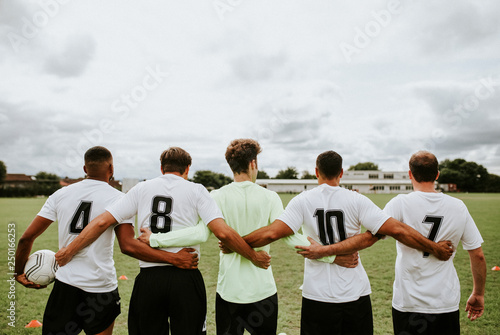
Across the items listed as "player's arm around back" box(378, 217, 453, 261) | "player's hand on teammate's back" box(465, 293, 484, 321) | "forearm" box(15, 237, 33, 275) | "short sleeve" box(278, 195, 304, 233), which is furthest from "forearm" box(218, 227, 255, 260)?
"player's hand on teammate's back" box(465, 293, 484, 321)

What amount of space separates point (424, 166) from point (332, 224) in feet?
3.95

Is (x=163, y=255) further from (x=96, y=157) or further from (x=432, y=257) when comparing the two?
(x=432, y=257)

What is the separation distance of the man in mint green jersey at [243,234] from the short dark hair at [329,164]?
626mm

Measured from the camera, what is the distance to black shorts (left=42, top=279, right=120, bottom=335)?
3707 mm

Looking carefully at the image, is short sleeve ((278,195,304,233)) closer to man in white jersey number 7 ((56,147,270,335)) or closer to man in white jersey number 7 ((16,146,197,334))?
man in white jersey number 7 ((56,147,270,335))

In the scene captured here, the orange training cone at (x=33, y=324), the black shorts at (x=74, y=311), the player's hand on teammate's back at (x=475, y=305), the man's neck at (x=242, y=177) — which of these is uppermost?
the man's neck at (x=242, y=177)

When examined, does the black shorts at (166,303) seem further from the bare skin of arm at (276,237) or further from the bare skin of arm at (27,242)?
the bare skin of arm at (27,242)

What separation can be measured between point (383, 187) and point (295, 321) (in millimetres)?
108813

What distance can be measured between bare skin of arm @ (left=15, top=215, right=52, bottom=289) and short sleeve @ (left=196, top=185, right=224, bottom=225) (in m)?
1.84

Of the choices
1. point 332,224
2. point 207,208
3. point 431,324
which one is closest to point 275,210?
point 332,224

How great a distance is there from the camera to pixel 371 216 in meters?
3.47

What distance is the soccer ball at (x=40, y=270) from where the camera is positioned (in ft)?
13.8

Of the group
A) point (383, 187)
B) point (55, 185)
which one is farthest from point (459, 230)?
point (383, 187)

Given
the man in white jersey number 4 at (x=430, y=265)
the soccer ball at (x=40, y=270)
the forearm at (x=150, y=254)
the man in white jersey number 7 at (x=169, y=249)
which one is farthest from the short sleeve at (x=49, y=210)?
A: the man in white jersey number 4 at (x=430, y=265)
